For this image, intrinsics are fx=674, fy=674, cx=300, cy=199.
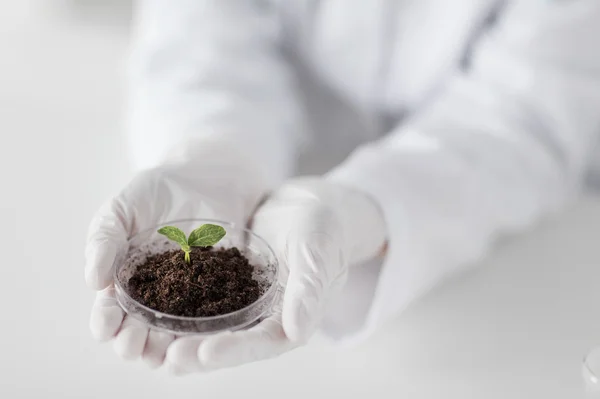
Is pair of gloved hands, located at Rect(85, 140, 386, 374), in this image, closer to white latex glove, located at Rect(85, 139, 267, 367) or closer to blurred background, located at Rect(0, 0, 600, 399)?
white latex glove, located at Rect(85, 139, 267, 367)

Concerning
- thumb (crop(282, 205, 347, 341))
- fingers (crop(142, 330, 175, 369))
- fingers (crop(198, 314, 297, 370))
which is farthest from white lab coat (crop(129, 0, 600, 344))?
fingers (crop(142, 330, 175, 369))

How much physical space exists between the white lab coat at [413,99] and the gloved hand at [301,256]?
2.8 inches

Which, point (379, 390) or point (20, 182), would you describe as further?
point (20, 182)

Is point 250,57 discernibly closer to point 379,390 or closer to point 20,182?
point 20,182

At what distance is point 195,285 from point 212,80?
0.68 m

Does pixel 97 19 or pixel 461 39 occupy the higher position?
pixel 461 39

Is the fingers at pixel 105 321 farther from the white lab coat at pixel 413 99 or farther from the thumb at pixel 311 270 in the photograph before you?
the white lab coat at pixel 413 99

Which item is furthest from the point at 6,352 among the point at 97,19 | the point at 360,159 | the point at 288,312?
the point at 97,19

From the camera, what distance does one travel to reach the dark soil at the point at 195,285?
829 mm

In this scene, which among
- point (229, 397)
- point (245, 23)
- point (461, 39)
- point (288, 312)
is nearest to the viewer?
point (288, 312)

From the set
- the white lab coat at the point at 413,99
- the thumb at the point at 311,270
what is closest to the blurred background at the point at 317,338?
the white lab coat at the point at 413,99

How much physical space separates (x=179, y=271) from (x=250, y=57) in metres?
0.76

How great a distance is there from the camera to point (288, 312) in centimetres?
82

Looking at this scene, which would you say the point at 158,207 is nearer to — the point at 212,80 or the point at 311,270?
the point at 311,270
